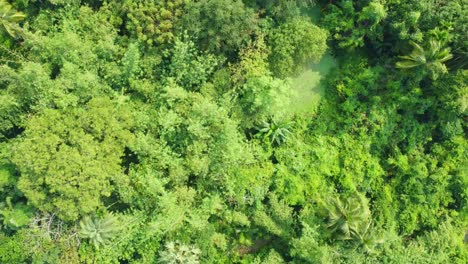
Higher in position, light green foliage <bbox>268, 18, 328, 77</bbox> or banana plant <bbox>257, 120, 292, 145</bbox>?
light green foliage <bbox>268, 18, 328, 77</bbox>

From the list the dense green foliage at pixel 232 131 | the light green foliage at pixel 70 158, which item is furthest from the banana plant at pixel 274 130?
the light green foliage at pixel 70 158

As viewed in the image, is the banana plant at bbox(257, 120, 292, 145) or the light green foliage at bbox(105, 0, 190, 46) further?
the banana plant at bbox(257, 120, 292, 145)

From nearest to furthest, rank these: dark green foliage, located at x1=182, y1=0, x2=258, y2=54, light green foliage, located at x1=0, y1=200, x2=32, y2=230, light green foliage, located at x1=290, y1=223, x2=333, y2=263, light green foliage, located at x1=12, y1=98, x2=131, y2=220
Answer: light green foliage, located at x1=12, y1=98, x2=131, y2=220
light green foliage, located at x1=0, y1=200, x2=32, y2=230
dark green foliage, located at x1=182, y1=0, x2=258, y2=54
light green foliage, located at x1=290, y1=223, x2=333, y2=263

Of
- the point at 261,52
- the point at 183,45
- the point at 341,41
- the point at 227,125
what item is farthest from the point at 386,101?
the point at 183,45

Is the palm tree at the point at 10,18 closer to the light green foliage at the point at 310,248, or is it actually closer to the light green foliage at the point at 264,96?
the light green foliage at the point at 264,96

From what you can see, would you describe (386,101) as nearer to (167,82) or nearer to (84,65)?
(167,82)

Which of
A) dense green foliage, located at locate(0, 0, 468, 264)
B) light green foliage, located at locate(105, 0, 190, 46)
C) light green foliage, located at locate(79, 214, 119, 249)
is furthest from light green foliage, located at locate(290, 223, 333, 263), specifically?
light green foliage, located at locate(105, 0, 190, 46)

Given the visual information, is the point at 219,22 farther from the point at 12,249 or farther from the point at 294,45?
the point at 12,249

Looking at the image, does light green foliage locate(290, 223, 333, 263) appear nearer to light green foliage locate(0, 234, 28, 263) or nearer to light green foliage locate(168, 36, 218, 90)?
light green foliage locate(168, 36, 218, 90)
